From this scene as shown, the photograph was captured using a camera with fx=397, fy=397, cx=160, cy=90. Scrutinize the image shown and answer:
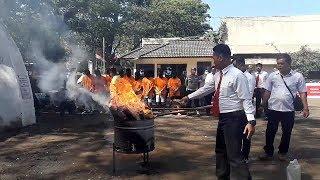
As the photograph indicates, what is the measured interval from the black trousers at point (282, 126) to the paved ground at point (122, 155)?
11.1 inches

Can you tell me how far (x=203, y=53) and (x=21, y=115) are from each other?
20072 millimetres

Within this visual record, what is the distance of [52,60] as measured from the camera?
920 inches

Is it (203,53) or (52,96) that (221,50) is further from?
(203,53)

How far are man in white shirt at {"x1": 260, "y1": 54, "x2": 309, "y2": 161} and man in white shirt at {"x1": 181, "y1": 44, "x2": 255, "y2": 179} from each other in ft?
6.86

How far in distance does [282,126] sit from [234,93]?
2427 millimetres

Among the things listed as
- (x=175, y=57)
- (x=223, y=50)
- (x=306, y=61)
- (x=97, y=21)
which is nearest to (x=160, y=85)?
(x=223, y=50)

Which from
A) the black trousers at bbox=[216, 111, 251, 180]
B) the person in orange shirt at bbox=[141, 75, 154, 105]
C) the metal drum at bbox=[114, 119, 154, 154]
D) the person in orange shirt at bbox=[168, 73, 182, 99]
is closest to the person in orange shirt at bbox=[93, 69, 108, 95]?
the person in orange shirt at bbox=[141, 75, 154, 105]

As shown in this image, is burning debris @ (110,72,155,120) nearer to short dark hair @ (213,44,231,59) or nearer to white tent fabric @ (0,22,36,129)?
short dark hair @ (213,44,231,59)

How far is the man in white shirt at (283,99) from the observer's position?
7125 millimetres

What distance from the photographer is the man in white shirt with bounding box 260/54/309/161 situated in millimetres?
7125

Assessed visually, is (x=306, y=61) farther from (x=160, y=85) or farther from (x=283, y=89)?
(x=283, y=89)

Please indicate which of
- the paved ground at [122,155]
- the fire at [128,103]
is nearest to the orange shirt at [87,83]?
the paved ground at [122,155]

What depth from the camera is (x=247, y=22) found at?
3712 centimetres

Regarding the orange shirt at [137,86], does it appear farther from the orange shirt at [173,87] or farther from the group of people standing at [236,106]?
the group of people standing at [236,106]
